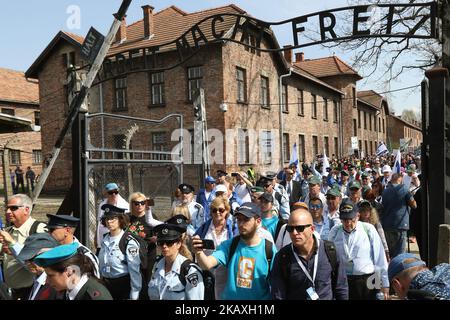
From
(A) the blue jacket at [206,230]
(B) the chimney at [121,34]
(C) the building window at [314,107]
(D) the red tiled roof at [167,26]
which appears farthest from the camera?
(C) the building window at [314,107]

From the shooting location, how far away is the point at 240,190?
9.53 m

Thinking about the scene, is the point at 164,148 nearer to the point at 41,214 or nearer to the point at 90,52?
the point at 41,214

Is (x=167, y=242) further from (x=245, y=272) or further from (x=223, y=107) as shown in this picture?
(x=223, y=107)

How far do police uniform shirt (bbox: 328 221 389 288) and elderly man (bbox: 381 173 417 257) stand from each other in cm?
303

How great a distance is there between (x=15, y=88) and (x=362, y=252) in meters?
37.2

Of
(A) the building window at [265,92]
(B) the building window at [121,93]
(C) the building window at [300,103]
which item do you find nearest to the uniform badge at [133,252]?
(B) the building window at [121,93]

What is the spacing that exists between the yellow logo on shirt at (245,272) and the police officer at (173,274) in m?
0.34

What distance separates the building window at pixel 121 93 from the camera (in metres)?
22.3

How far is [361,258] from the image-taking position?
4.42 metres

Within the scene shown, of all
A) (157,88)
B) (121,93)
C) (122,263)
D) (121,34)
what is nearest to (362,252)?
(122,263)

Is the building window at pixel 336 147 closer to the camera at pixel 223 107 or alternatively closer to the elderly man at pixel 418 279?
the camera at pixel 223 107

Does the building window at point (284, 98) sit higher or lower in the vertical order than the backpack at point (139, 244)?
higher

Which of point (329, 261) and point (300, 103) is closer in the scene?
point (329, 261)

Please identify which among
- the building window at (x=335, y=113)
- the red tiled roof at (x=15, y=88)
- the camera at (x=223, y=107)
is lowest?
the camera at (x=223, y=107)
